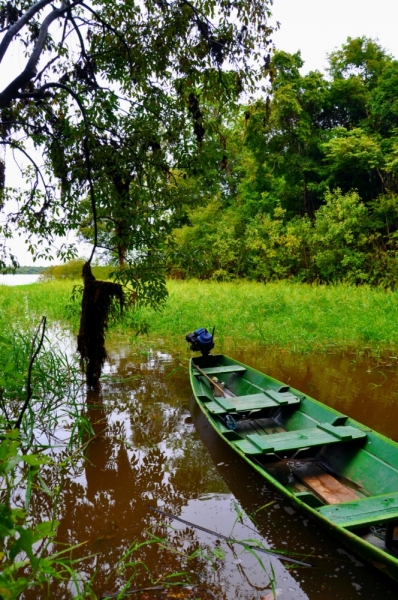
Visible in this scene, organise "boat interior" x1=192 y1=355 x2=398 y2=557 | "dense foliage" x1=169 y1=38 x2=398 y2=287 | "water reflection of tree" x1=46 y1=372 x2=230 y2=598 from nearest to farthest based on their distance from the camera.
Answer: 1. "boat interior" x1=192 y1=355 x2=398 y2=557
2. "water reflection of tree" x1=46 y1=372 x2=230 y2=598
3. "dense foliage" x1=169 y1=38 x2=398 y2=287

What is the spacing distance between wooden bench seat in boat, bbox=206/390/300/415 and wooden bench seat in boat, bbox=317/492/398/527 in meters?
1.74

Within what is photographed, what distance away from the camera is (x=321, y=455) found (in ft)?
13.0

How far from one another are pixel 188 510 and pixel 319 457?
4.17 ft

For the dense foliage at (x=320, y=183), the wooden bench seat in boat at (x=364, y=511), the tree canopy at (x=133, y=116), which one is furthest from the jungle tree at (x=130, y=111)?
the dense foliage at (x=320, y=183)

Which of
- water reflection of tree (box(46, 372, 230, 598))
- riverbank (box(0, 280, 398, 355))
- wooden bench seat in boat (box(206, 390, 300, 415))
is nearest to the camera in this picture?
water reflection of tree (box(46, 372, 230, 598))

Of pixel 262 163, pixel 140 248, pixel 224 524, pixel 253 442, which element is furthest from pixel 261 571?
pixel 262 163

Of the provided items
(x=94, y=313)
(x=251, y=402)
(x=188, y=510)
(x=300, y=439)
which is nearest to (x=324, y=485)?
(x=300, y=439)

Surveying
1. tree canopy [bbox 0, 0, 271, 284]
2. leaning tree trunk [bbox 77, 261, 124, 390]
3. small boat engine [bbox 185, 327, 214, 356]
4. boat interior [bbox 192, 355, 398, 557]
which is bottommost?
boat interior [bbox 192, 355, 398, 557]

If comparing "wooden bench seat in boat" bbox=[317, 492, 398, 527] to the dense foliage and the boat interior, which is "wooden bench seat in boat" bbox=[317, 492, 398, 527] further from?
the dense foliage

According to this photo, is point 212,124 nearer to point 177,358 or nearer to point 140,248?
point 140,248

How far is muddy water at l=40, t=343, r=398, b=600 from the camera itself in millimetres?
2572

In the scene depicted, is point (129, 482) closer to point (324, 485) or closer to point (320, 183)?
point (324, 485)

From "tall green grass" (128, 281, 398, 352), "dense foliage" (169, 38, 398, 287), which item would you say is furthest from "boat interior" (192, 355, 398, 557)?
"dense foliage" (169, 38, 398, 287)

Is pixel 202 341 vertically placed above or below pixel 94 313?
below
